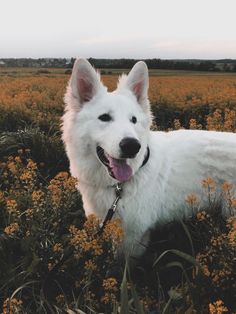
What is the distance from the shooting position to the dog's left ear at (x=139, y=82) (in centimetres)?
430

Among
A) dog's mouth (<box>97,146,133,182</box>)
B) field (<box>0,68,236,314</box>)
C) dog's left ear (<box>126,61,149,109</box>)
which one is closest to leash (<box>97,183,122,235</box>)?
dog's mouth (<box>97,146,133,182</box>)

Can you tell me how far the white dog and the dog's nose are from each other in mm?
115

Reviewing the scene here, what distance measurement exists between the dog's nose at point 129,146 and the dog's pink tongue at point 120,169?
269mm

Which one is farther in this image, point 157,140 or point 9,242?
point 157,140

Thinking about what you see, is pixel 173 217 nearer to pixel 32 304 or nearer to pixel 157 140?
pixel 157 140

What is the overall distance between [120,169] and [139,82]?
3.27 feet

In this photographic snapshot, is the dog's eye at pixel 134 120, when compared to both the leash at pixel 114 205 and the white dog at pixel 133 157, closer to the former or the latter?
the white dog at pixel 133 157

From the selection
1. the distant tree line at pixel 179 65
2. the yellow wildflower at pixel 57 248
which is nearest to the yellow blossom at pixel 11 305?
the yellow wildflower at pixel 57 248

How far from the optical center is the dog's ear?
419 centimetres

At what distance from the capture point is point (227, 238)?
315 cm

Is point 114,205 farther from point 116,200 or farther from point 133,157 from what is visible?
point 133,157

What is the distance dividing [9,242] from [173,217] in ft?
5.25

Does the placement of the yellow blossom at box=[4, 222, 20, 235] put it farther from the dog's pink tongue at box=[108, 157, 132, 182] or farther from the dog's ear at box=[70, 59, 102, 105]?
the dog's ear at box=[70, 59, 102, 105]

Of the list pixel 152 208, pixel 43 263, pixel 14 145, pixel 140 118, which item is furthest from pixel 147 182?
pixel 14 145
